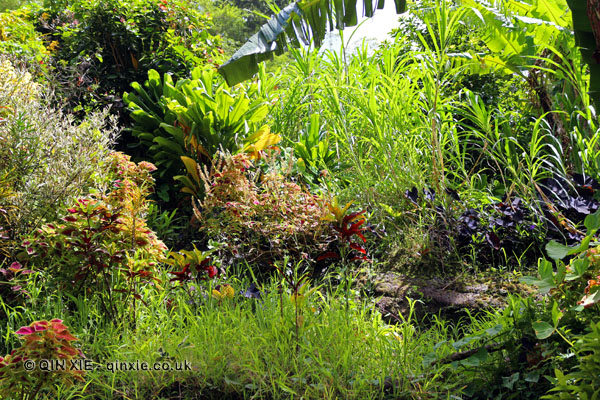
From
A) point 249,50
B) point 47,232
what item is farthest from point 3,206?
point 249,50

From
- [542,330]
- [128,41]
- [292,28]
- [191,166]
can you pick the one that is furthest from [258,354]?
[128,41]

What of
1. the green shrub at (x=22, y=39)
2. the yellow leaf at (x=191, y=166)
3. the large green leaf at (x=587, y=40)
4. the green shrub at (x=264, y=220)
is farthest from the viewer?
the green shrub at (x=22, y=39)

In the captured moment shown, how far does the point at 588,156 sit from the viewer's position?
4246mm

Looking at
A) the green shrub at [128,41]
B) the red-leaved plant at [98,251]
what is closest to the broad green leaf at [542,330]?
the red-leaved plant at [98,251]

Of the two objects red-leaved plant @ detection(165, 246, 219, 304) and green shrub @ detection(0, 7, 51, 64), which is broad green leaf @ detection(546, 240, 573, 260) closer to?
red-leaved plant @ detection(165, 246, 219, 304)

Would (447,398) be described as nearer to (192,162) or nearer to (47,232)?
(47,232)

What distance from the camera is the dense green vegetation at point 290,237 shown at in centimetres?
234

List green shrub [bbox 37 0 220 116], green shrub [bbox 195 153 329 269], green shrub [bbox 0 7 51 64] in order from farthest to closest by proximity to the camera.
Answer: green shrub [bbox 37 0 220 116], green shrub [bbox 0 7 51 64], green shrub [bbox 195 153 329 269]

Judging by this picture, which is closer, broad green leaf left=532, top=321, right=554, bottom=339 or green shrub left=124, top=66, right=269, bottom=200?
broad green leaf left=532, top=321, right=554, bottom=339

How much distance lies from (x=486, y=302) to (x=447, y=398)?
49.3 inches

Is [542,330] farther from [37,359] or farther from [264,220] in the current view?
[264,220]

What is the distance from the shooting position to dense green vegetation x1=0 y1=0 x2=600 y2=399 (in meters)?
2.34

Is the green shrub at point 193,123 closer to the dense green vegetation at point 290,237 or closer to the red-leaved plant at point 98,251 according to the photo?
the dense green vegetation at point 290,237

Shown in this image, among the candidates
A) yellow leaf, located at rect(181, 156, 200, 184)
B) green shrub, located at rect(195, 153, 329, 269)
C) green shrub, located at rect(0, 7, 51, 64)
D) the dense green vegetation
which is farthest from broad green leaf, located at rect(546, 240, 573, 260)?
green shrub, located at rect(0, 7, 51, 64)
